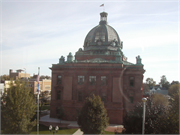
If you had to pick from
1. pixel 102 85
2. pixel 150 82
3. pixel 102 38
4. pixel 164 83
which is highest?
pixel 102 38

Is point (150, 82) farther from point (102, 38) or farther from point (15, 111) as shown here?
point (15, 111)

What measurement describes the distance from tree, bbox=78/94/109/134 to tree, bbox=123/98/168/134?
4.07 m

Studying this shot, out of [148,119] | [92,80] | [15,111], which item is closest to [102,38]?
[92,80]

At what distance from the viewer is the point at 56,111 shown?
39.4m

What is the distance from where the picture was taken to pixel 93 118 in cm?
2214

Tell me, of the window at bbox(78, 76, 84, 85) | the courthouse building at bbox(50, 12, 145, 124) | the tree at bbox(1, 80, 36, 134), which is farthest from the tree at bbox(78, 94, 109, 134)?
the window at bbox(78, 76, 84, 85)

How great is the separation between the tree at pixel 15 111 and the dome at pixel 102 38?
3035 centimetres

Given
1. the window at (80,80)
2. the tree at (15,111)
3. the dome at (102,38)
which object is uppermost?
the dome at (102,38)

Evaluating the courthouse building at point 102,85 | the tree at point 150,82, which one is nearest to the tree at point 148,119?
the courthouse building at point 102,85

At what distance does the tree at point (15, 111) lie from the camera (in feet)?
51.8

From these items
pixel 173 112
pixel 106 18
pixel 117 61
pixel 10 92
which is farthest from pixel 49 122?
pixel 106 18

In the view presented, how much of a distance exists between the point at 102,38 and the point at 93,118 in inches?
1063

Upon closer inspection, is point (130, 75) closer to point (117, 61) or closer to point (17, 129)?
point (117, 61)

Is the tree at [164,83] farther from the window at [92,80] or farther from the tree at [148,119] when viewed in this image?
the tree at [148,119]
